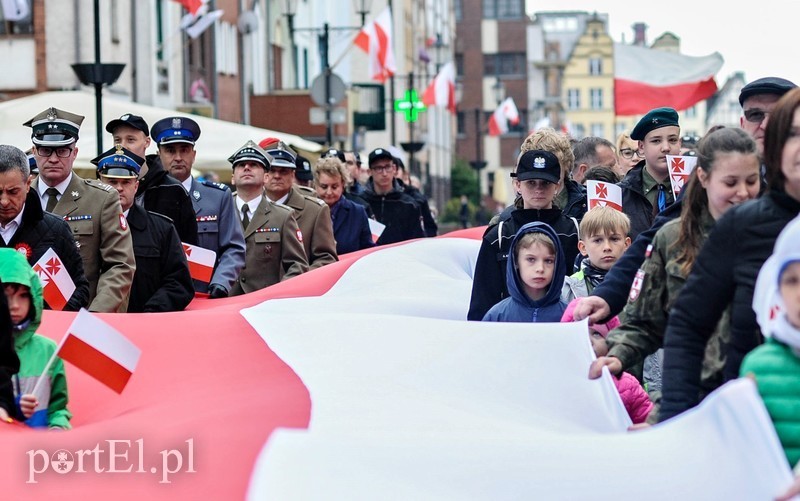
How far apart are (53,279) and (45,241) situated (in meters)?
0.20

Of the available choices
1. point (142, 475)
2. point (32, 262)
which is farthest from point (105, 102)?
point (142, 475)

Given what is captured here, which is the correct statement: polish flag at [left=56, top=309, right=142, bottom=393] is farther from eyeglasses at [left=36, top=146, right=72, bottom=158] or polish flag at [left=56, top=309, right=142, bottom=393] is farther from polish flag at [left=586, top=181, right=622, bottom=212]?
polish flag at [left=586, top=181, right=622, bottom=212]

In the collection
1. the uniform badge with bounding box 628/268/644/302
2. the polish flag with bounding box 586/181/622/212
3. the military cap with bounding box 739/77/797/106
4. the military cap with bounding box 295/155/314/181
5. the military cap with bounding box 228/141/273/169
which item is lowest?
the military cap with bounding box 295/155/314/181

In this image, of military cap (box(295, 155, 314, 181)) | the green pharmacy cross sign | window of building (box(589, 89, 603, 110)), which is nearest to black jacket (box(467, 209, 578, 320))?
military cap (box(295, 155, 314, 181))

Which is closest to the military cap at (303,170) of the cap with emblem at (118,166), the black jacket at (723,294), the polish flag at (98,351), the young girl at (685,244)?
the cap with emblem at (118,166)

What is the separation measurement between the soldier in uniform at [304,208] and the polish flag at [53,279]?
387cm

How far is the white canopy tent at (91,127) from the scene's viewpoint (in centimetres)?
1475

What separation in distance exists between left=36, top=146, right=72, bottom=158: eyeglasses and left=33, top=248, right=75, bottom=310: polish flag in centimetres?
114

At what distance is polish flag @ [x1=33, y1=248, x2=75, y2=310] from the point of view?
7.36 m

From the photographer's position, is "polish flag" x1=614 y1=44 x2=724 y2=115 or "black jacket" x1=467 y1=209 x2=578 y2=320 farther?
"polish flag" x1=614 y1=44 x2=724 y2=115

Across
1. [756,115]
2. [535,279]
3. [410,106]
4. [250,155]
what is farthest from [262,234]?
[410,106]

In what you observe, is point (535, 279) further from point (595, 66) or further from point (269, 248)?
point (595, 66)

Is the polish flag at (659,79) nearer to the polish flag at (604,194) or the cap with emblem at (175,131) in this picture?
the cap with emblem at (175,131)

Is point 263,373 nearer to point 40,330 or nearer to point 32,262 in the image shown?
point 40,330
